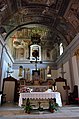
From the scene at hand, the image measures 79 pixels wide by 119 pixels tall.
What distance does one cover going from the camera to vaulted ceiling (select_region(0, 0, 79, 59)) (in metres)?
8.67

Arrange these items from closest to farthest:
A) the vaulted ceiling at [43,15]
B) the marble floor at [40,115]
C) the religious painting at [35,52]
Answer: the marble floor at [40,115] → the vaulted ceiling at [43,15] → the religious painting at [35,52]

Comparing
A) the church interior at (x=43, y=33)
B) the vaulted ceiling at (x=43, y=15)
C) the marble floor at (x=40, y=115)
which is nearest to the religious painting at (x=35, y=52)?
the church interior at (x=43, y=33)

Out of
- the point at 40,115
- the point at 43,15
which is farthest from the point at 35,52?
the point at 40,115

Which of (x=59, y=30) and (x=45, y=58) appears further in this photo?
(x=45, y=58)

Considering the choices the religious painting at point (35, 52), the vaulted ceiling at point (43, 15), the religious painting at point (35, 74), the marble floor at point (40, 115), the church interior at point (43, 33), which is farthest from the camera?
the religious painting at point (35, 52)

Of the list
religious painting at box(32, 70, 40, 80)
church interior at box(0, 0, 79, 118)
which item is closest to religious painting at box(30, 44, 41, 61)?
religious painting at box(32, 70, 40, 80)

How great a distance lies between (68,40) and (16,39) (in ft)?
28.3

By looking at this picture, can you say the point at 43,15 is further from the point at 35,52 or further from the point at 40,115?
A: the point at 35,52

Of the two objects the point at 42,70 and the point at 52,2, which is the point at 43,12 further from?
the point at 42,70

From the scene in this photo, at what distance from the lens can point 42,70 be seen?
17719 mm

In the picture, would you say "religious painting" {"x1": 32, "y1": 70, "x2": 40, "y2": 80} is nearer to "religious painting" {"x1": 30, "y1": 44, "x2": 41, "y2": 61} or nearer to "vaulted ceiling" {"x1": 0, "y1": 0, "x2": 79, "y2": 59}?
"religious painting" {"x1": 30, "y1": 44, "x2": 41, "y2": 61}

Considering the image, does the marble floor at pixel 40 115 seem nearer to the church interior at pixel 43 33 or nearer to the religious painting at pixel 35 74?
the church interior at pixel 43 33

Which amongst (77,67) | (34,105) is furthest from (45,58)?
(34,105)

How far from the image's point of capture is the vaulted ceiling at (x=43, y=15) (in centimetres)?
867
